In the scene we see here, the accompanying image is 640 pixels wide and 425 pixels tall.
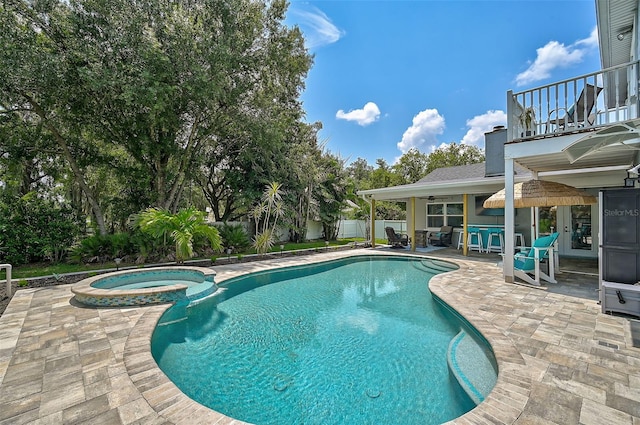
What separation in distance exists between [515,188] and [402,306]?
4.43 meters

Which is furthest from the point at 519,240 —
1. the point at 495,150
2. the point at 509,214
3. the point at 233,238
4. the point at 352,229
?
the point at 233,238

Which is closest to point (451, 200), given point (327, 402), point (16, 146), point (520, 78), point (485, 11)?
point (520, 78)

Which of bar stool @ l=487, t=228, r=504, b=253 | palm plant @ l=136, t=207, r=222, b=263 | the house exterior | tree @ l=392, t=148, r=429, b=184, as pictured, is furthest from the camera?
tree @ l=392, t=148, r=429, b=184

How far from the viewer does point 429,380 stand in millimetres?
3500

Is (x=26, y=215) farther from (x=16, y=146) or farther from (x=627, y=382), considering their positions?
(x=627, y=382)

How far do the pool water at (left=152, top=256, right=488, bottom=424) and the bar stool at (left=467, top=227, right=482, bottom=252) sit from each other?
6374mm

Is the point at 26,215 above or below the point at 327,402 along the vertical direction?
above

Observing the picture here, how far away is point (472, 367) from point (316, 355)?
207 centimetres

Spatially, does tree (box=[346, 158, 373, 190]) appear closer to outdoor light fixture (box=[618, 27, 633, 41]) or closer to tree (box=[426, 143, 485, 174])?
tree (box=[426, 143, 485, 174])

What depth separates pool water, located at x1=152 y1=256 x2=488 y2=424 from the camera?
3043 millimetres

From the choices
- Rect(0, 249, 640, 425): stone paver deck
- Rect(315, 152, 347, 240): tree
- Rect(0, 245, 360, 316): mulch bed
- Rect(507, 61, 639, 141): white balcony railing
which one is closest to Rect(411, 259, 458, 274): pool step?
Rect(0, 249, 640, 425): stone paver deck

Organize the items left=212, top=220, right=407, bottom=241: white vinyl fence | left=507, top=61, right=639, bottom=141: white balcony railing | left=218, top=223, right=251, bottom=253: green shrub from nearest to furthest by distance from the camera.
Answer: left=507, top=61, right=639, bottom=141: white balcony railing
left=218, top=223, right=251, bottom=253: green shrub
left=212, top=220, right=407, bottom=241: white vinyl fence

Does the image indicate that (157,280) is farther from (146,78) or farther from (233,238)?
(146,78)

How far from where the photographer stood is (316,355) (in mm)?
4219
